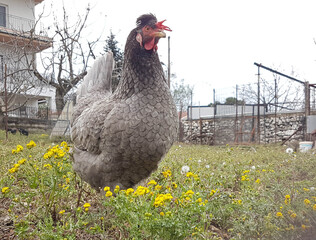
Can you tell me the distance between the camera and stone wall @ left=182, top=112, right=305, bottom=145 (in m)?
12.7

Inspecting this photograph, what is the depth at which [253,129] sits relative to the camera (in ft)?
43.7

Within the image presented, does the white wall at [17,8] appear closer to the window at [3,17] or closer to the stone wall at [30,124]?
the window at [3,17]

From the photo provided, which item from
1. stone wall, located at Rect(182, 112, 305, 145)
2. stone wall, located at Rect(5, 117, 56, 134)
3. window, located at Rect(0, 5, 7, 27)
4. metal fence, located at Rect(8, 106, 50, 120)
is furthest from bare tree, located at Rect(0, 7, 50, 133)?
stone wall, located at Rect(182, 112, 305, 145)

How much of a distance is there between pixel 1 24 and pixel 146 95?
791 inches

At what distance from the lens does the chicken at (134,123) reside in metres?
2.28

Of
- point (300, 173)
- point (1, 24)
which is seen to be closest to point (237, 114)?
point (300, 173)

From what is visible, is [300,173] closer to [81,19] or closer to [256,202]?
[256,202]

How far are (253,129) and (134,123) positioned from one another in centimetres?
1199

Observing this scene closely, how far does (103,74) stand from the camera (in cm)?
375

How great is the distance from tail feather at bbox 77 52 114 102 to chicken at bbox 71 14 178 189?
1036 mm

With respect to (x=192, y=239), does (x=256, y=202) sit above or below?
above

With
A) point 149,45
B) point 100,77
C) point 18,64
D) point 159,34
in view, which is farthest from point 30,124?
point 159,34

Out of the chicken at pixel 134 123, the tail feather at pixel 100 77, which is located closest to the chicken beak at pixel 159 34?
the chicken at pixel 134 123

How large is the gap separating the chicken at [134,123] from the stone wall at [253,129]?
10.8 meters
